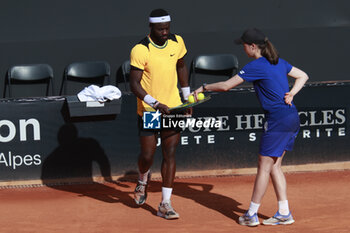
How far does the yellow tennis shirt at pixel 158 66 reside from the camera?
21.5ft

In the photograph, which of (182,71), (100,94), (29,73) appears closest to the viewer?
(182,71)

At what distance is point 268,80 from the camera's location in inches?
239

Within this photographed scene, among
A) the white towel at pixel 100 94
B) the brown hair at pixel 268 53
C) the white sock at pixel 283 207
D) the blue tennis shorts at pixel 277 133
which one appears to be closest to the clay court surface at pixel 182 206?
the white sock at pixel 283 207

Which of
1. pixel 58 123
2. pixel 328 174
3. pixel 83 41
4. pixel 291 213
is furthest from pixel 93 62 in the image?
pixel 291 213

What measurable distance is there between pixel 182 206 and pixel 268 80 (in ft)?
6.19

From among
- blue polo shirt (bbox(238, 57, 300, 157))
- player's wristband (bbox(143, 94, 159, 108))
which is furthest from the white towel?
blue polo shirt (bbox(238, 57, 300, 157))

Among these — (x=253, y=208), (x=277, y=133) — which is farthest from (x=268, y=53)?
(x=253, y=208)

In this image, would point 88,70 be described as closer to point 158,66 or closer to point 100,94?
point 100,94

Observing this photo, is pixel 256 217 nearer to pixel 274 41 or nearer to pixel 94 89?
pixel 94 89

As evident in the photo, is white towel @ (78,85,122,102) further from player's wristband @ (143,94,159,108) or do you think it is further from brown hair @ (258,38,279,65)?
brown hair @ (258,38,279,65)

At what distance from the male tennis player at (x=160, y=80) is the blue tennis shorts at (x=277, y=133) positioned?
38.2 inches

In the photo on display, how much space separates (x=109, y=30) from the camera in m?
10.6

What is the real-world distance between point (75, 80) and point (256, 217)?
5115 millimetres

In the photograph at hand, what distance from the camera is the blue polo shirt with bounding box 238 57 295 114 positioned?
6.07 meters
